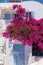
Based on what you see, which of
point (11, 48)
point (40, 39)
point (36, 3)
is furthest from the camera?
point (36, 3)

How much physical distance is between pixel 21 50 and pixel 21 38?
0.50 meters

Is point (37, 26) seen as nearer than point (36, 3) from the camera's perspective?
Yes

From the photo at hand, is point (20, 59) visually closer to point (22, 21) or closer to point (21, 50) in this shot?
point (21, 50)

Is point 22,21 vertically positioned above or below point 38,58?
above

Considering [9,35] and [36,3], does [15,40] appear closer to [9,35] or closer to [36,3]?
[9,35]

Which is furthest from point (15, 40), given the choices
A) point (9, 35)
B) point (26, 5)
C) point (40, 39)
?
point (26, 5)

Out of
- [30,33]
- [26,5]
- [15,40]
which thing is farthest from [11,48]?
[26,5]

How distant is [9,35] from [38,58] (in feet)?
3.70

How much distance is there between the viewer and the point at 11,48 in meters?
9.67

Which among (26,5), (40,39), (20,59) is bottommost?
(20,59)

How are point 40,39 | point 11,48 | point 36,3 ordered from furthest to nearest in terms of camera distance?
point 36,3, point 11,48, point 40,39

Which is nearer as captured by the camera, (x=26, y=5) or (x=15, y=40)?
(x=15, y=40)

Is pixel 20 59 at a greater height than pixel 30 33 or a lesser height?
lesser

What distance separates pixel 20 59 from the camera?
9508 millimetres
